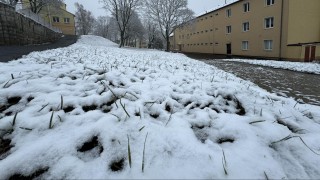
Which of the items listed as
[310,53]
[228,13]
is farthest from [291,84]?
[228,13]

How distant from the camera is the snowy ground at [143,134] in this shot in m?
1.72

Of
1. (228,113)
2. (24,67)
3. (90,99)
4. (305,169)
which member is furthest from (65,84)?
(305,169)

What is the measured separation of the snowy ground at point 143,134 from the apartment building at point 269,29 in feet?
74.9

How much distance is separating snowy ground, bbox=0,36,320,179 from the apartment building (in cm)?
2282

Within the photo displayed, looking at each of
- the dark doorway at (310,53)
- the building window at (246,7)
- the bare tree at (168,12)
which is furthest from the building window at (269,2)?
the bare tree at (168,12)

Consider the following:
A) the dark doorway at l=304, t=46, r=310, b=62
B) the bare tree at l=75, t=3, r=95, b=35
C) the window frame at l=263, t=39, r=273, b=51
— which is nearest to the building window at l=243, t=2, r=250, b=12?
the window frame at l=263, t=39, r=273, b=51

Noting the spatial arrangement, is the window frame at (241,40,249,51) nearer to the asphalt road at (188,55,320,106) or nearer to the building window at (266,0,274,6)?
the building window at (266,0,274,6)

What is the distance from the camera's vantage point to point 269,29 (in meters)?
24.5

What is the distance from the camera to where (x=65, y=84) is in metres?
3.29

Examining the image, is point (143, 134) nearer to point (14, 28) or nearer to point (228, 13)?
point (14, 28)

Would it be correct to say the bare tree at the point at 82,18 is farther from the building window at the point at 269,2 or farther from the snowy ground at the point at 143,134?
the snowy ground at the point at 143,134

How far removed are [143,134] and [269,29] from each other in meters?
27.0

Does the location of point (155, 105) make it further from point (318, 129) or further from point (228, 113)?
point (318, 129)

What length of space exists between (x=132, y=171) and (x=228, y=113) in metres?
1.70
